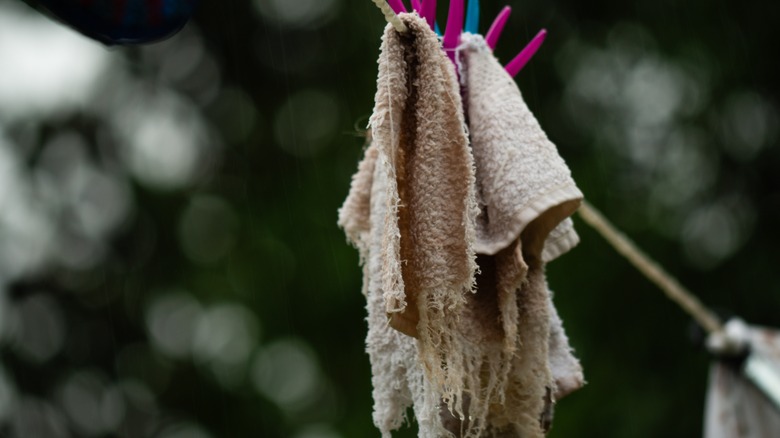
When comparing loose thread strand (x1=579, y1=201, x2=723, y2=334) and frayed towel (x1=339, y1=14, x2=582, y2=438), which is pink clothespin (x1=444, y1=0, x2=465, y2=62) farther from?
loose thread strand (x1=579, y1=201, x2=723, y2=334)

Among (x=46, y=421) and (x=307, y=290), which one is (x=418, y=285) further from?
(x=46, y=421)

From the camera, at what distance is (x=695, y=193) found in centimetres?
336

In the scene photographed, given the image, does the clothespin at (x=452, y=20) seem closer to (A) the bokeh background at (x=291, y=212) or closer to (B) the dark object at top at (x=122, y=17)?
(B) the dark object at top at (x=122, y=17)

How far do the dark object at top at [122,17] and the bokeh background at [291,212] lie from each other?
2.66 m

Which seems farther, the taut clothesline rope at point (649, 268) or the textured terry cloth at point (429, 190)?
the taut clothesline rope at point (649, 268)

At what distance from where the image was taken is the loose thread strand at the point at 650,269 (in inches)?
44.9

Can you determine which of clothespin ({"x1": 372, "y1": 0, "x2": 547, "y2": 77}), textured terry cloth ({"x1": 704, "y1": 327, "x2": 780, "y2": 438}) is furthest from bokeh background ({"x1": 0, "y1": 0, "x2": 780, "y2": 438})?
clothespin ({"x1": 372, "y1": 0, "x2": 547, "y2": 77})

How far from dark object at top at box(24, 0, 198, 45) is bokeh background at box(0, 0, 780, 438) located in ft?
8.71

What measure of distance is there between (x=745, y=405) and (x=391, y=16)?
115cm

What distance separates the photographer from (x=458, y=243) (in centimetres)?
69

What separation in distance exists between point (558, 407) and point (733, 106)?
131cm

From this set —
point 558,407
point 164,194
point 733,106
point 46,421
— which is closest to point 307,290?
point 164,194

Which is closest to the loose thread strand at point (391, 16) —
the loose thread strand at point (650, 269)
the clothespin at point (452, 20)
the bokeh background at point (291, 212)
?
the clothespin at point (452, 20)

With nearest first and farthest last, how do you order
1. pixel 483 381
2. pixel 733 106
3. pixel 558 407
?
1. pixel 483 381
2. pixel 558 407
3. pixel 733 106
